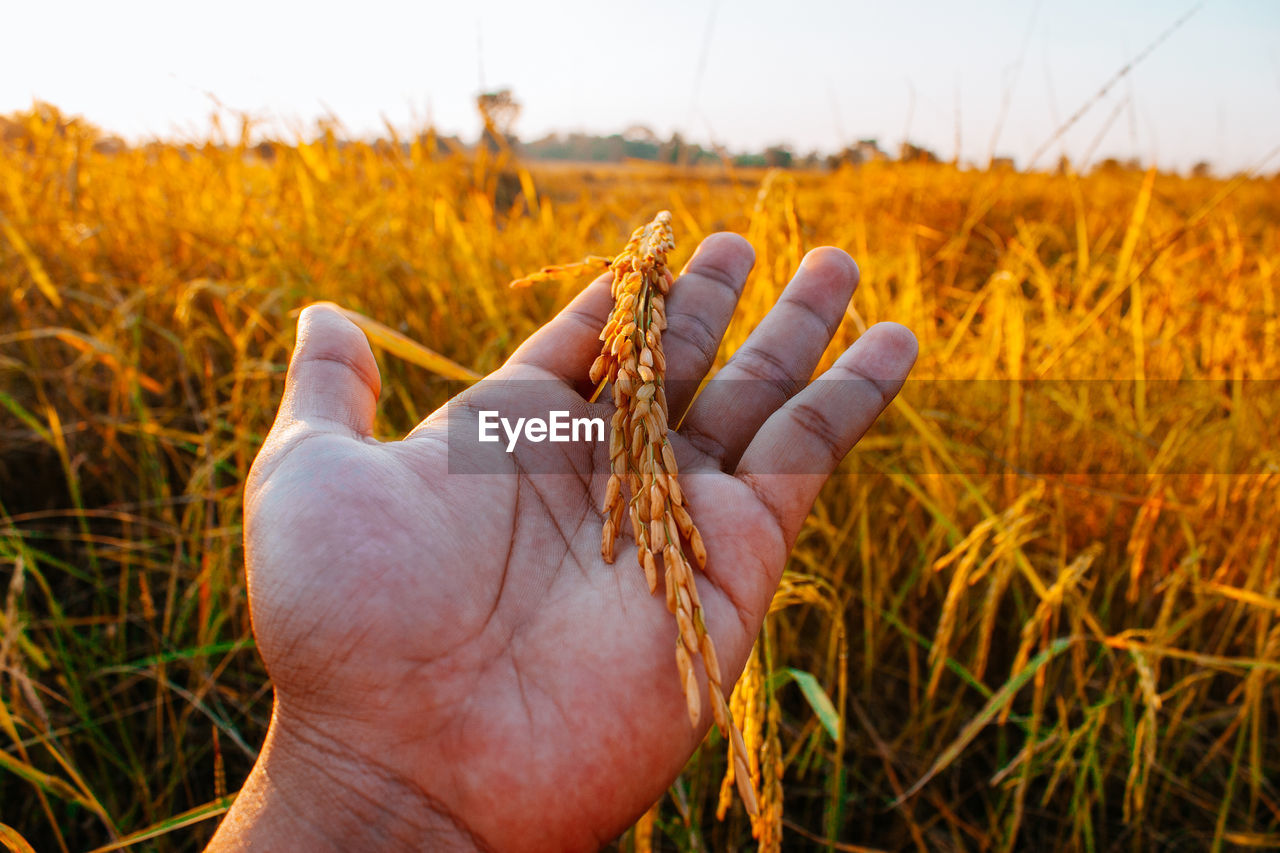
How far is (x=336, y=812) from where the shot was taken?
96 centimetres

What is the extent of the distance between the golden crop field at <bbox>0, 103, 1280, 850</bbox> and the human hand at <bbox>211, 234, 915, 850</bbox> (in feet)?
0.48

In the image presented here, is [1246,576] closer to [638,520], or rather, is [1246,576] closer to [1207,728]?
[1207,728]

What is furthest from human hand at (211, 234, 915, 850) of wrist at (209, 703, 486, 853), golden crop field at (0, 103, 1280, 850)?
golden crop field at (0, 103, 1280, 850)

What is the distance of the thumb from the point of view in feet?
4.10

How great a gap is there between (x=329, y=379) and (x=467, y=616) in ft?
1.73

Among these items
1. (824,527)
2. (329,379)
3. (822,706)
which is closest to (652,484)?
(822,706)

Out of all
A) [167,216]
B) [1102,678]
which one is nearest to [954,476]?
[1102,678]

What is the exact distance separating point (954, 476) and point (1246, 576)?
726 mm

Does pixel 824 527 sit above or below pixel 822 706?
above

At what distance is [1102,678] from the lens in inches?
66.0

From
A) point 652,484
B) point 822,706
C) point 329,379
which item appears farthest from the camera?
point 329,379

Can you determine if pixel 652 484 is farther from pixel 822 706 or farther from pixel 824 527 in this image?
pixel 824 527

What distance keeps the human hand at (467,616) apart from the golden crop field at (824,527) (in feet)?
0.48

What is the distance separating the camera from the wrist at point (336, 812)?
946mm
